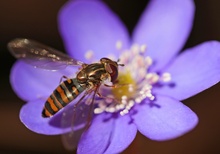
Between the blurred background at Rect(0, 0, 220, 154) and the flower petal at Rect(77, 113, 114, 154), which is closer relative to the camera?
the flower petal at Rect(77, 113, 114, 154)

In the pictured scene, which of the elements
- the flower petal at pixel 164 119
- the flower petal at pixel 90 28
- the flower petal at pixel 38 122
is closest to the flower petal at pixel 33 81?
the flower petal at pixel 38 122

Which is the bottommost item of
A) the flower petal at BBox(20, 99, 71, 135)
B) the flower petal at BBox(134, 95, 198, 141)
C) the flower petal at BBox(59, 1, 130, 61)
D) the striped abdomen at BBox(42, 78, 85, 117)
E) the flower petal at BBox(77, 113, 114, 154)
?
the flower petal at BBox(134, 95, 198, 141)

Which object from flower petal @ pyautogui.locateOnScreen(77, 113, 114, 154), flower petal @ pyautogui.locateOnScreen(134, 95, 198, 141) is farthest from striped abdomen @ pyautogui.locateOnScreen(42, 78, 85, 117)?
flower petal @ pyautogui.locateOnScreen(134, 95, 198, 141)

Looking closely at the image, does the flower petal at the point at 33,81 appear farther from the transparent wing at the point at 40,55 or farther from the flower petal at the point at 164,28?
the flower petal at the point at 164,28

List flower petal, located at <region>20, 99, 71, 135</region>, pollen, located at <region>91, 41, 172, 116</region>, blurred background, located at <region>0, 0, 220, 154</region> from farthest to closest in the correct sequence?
blurred background, located at <region>0, 0, 220, 154</region>, pollen, located at <region>91, 41, 172, 116</region>, flower petal, located at <region>20, 99, 71, 135</region>

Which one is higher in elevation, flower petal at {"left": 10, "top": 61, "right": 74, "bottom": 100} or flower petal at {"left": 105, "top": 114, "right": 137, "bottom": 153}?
flower petal at {"left": 10, "top": 61, "right": 74, "bottom": 100}

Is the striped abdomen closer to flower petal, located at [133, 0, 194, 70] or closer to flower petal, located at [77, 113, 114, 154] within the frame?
flower petal, located at [77, 113, 114, 154]

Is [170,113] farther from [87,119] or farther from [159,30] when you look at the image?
[159,30]
